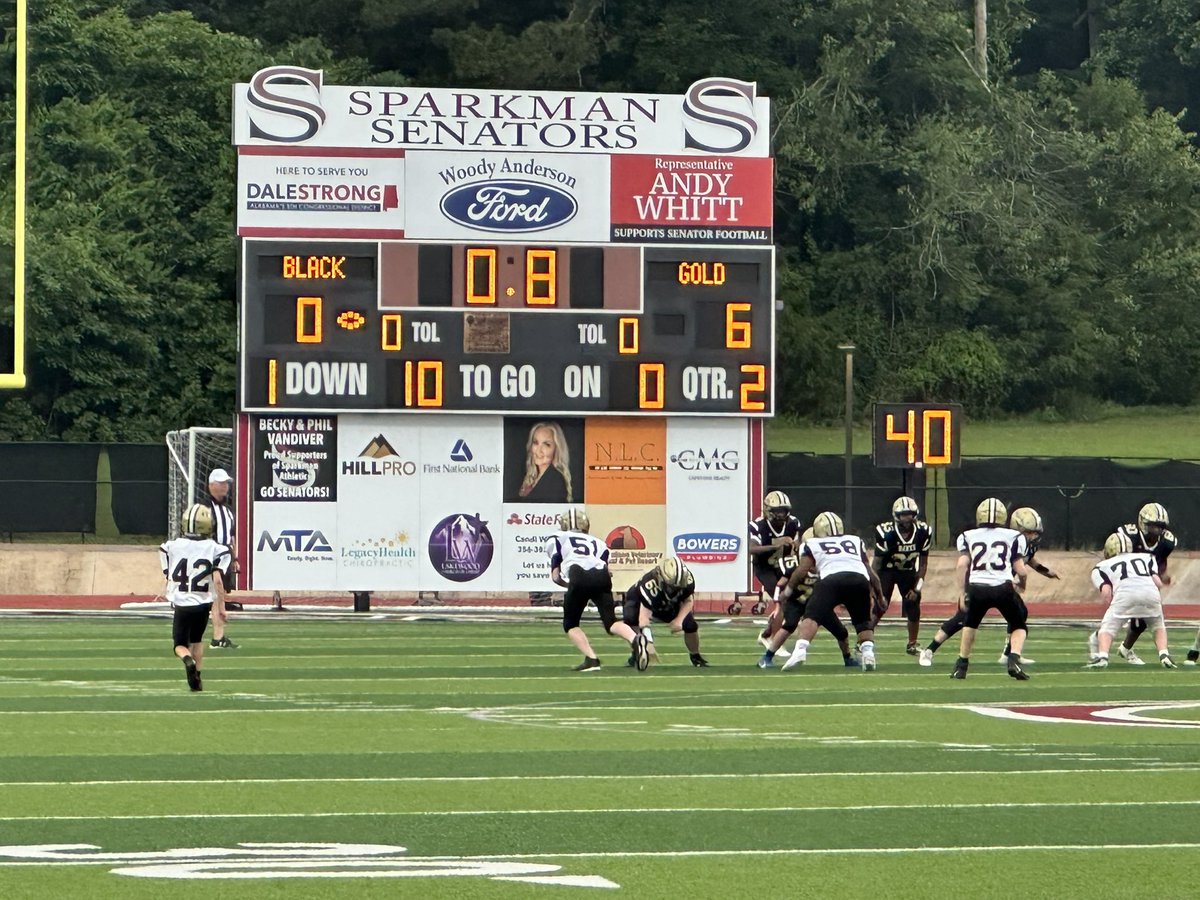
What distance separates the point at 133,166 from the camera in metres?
48.3

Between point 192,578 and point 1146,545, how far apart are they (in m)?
8.92

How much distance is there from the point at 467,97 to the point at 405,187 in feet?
4.63

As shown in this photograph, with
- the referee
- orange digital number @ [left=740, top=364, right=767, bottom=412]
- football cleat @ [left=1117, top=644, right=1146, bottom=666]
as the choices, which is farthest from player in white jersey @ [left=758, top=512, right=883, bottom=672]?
orange digital number @ [left=740, top=364, right=767, bottom=412]

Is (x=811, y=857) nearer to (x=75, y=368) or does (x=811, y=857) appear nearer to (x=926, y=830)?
(x=926, y=830)

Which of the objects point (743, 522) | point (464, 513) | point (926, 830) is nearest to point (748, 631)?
point (743, 522)

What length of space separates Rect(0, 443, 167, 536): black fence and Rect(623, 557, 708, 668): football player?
17.5 metres

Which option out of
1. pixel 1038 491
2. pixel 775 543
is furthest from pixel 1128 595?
pixel 1038 491

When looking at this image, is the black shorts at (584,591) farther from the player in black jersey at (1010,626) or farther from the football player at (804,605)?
the player in black jersey at (1010,626)

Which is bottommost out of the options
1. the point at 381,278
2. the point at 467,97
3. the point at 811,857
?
the point at 811,857

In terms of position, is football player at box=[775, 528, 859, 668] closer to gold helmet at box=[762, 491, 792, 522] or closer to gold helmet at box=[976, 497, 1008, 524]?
gold helmet at box=[976, 497, 1008, 524]

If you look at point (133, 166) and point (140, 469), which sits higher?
point (133, 166)

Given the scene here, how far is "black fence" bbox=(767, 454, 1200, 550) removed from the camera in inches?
1405

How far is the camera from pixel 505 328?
26.4m

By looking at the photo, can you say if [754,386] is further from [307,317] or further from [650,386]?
[307,317]
